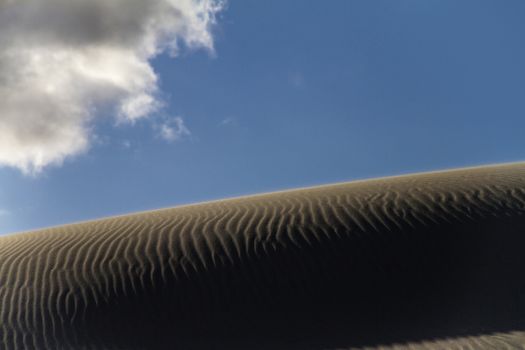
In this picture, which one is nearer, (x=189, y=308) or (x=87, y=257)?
(x=189, y=308)

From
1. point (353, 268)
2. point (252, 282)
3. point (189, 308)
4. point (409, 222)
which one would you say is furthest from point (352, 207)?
point (189, 308)

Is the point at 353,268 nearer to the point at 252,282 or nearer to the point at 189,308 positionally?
the point at 252,282

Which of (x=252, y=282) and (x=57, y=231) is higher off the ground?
(x=57, y=231)

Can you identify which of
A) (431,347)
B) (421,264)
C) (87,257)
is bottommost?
(431,347)

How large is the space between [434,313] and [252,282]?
294 cm

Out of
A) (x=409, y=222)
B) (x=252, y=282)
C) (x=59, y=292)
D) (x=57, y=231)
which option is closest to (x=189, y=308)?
(x=252, y=282)

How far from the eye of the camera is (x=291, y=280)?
372 inches

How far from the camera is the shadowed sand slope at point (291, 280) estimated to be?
8398 mm

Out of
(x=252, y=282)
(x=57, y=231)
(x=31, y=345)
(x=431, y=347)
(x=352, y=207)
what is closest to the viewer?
(x=431, y=347)

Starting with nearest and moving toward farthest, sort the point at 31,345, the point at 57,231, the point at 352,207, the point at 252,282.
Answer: the point at 31,345
the point at 252,282
the point at 352,207
the point at 57,231

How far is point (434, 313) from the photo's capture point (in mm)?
8672

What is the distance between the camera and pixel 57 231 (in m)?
13.3

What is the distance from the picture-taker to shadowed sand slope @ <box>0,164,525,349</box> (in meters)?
8.40

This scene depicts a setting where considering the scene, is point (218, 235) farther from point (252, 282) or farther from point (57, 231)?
point (57, 231)
